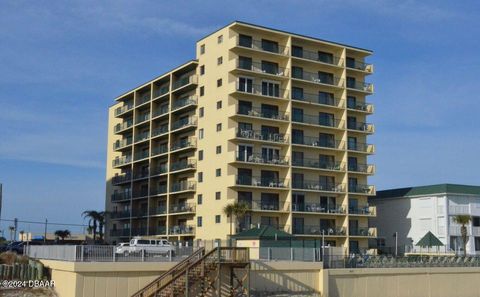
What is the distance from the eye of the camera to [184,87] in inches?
3152

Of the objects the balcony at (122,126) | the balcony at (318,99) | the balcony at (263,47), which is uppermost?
the balcony at (263,47)

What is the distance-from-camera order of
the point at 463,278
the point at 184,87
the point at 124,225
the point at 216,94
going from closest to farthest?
the point at 463,278 → the point at 216,94 → the point at 184,87 → the point at 124,225

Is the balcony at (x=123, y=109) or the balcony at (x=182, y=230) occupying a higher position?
the balcony at (x=123, y=109)

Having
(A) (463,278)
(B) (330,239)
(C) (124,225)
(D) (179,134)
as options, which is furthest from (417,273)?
(C) (124,225)

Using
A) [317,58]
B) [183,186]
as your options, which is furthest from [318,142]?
[183,186]

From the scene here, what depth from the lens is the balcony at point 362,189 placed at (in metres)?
80.1

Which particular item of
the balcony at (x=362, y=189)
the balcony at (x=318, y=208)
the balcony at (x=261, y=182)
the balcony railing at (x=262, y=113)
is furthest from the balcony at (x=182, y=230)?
the balcony at (x=362, y=189)

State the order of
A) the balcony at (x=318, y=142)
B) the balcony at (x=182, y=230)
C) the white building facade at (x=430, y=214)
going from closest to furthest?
1. the balcony at (x=182, y=230)
2. the balcony at (x=318, y=142)
3. the white building facade at (x=430, y=214)

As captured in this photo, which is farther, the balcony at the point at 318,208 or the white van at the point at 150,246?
the balcony at the point at 318,208

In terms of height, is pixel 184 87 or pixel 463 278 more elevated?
pixel 184 87

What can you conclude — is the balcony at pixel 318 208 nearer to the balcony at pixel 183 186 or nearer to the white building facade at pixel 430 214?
the white building facade at pixel 430 214

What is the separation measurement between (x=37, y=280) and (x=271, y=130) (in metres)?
39.5

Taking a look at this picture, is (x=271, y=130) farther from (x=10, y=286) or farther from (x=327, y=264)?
(x=10, y=286)

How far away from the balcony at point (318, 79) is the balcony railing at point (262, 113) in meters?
5.28
